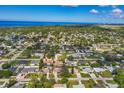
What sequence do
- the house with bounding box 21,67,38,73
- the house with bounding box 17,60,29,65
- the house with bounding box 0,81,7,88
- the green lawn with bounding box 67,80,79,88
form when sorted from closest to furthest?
the house with bounding box 0,81,7,88
the green lawn with bounding box 67,80,79,88
the house with bounding box 21,67,38,73
the house with bounding box 17,60,29,65

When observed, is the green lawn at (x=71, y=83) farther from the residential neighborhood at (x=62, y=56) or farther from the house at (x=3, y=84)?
the house at (x=3, y=84)

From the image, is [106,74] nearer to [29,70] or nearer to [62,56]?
[62,56]

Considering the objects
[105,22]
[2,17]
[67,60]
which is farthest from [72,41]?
[2,17]

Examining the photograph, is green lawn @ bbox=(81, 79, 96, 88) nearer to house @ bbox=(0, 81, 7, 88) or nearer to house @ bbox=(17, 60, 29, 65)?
house @ bbox=(17, 60, 29, 65)

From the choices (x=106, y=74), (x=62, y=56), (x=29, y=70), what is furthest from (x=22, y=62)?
(x=106, y=74)

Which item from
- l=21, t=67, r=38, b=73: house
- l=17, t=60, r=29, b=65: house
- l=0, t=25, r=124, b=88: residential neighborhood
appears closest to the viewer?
l=0, t=25, r=124, b=88: residential neighborhood

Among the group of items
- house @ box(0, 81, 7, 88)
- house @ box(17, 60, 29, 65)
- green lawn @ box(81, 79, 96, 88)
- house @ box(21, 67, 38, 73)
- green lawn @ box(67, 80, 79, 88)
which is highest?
house @ box(17, 60, 29, 65)

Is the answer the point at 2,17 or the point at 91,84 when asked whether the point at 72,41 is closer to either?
the point at 91,84

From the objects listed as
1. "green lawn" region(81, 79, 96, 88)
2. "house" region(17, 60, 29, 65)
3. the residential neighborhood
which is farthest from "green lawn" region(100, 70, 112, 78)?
"house" region(17, 60, 29, 65)

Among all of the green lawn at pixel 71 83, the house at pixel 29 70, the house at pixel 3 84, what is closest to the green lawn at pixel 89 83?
the green lawn at pixel 71 83

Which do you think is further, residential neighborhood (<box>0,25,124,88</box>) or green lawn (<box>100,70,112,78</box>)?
green lawn (<box>100,70,112,78</box>)

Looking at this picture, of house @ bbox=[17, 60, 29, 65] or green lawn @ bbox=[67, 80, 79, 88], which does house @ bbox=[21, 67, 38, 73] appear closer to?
house @ bbox=[17, 60, 29, 65]

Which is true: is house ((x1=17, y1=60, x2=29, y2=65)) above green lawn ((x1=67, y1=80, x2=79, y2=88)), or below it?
above
